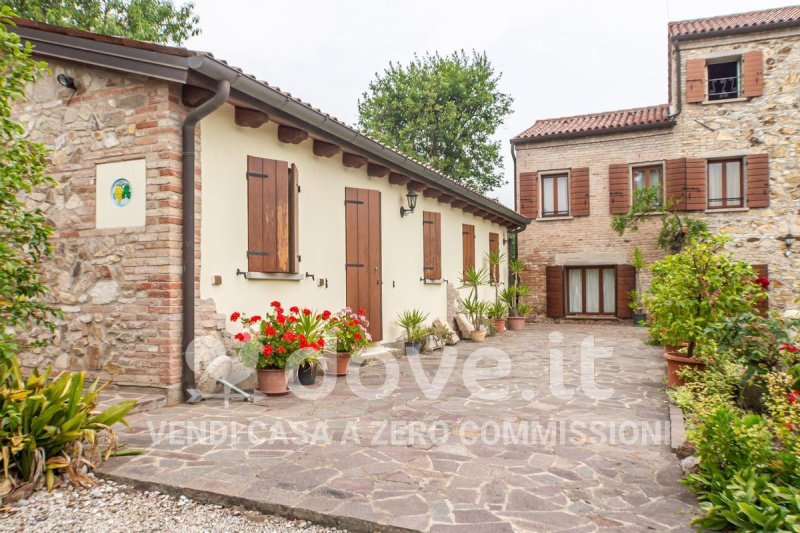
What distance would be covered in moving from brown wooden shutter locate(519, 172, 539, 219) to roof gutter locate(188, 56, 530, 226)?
596cm

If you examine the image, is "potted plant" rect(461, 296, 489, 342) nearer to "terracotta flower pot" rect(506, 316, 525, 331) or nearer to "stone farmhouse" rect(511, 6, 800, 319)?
"terracotta flower pot" rect(506, 316, 525, 331)

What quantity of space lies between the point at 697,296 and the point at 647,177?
33.8 feet

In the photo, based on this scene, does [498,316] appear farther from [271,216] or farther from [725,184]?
[271,216]

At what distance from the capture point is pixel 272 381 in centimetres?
550

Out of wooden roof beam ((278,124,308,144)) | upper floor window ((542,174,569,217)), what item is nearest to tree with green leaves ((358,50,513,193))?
upper floor window ((542,174,569,217))

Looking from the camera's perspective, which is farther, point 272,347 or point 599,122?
point 599,122

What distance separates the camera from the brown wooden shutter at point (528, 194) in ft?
51.4

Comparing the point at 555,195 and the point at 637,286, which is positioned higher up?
the point at 555,195

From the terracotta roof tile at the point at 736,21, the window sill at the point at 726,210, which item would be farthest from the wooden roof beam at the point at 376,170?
the terracotta roof tile at the point at 736,21

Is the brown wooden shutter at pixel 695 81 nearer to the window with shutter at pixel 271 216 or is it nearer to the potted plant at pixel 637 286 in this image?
the potted plant at pixel 637 286

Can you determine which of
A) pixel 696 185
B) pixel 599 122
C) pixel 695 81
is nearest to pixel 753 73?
pixel 695 81

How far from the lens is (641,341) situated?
10523 millimetres

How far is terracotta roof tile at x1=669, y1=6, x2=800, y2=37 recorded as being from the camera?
43.7 ft

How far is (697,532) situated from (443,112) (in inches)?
771
